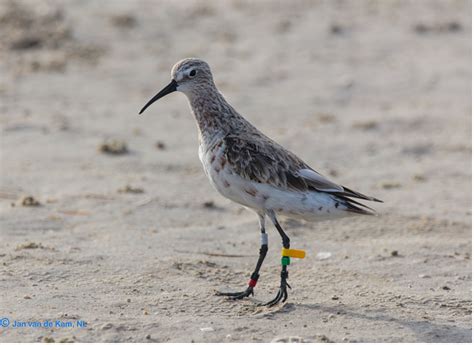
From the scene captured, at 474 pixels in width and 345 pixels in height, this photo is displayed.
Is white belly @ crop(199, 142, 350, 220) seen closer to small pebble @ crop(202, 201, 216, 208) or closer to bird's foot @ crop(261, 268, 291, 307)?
bird's foot @ crop(261, 268, 291, 307)

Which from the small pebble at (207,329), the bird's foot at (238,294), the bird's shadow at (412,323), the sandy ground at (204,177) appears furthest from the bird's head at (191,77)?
the small pebble at (207,329)

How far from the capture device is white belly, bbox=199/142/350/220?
21.6 feet

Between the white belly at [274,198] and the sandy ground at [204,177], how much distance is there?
65cm

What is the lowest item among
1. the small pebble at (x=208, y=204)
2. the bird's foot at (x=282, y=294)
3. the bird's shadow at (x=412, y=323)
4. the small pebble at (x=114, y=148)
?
the bird's shadow at (x=412, y=323)

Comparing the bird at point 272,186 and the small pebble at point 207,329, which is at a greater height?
the bird at point 272,186

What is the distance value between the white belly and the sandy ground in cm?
65

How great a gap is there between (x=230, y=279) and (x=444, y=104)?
6.17 m

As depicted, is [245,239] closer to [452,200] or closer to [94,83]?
[452,200]

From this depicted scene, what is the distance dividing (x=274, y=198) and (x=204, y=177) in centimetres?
335

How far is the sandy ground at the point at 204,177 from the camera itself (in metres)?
6.39

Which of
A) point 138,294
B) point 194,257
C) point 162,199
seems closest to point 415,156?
point 162,199

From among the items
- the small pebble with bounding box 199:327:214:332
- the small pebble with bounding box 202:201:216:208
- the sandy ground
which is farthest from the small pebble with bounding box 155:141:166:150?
the small pebble with bounding box 199:327:214:332

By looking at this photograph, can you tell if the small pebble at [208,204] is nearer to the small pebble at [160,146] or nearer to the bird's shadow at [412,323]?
the small pebble at [160,146]

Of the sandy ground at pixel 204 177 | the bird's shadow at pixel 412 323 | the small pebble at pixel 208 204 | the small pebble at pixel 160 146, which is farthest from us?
the small pebble at pixel 160 146
